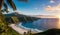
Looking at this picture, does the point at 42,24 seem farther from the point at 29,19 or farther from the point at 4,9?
the point at 4,9

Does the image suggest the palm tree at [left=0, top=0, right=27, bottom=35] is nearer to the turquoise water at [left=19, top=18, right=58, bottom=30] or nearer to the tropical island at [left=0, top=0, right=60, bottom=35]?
the tropical island at [left=0, top=0, right=60, bottom=35]

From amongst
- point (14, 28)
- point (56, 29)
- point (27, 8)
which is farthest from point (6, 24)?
point (56, 29)

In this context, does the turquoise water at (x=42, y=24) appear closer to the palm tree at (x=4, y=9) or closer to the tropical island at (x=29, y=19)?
the tropical island at (x=29, y=19)

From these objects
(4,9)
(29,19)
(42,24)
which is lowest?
(42,24)

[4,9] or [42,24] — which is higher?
[4,9]

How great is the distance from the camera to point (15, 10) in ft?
20.3

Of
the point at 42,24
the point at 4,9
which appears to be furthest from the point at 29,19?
the point at 4,9

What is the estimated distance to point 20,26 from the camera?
618 cm

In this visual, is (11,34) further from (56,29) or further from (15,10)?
(56,29)

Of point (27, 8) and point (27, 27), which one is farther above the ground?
point (27, 8)

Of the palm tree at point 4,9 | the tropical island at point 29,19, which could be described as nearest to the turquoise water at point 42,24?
the tropical island at point 29,19

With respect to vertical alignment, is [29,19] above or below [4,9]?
below

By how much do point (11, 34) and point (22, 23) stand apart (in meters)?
0.39

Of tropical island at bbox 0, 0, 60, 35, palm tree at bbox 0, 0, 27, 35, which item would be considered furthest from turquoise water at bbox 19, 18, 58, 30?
palm tree at bbox 0, 0, 27, 35
